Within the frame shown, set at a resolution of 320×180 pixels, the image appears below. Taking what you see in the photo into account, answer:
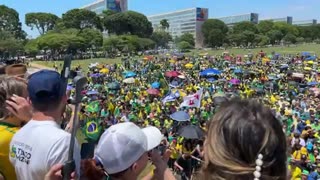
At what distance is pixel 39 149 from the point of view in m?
2.15

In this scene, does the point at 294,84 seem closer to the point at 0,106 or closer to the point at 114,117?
the point at 114,117

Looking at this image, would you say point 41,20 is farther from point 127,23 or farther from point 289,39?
point 289,39

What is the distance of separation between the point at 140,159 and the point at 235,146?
72 centimetres

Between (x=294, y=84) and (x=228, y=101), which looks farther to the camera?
(x=294, y=84)

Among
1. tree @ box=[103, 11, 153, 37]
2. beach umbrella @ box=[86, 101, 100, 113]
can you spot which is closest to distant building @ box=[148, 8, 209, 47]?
tree @ box=[103, 11, 153, 37]

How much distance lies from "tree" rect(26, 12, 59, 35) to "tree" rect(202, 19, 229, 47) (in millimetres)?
38772

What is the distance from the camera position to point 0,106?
2748 millimetres

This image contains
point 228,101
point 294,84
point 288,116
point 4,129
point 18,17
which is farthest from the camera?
point 18,17

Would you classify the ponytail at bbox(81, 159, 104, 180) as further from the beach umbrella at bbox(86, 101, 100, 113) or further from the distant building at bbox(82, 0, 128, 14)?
the distant building at bbox(82, 0, 128, 14)

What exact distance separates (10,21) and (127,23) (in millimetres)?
26302

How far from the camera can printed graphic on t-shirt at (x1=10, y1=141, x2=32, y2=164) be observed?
2225mm

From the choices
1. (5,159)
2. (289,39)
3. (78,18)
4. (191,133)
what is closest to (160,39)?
(78,18)

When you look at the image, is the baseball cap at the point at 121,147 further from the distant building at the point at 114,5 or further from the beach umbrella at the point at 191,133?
the distant building at the point at 114,5

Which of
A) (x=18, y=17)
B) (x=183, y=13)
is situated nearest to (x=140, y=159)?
(x=18, y=17)
